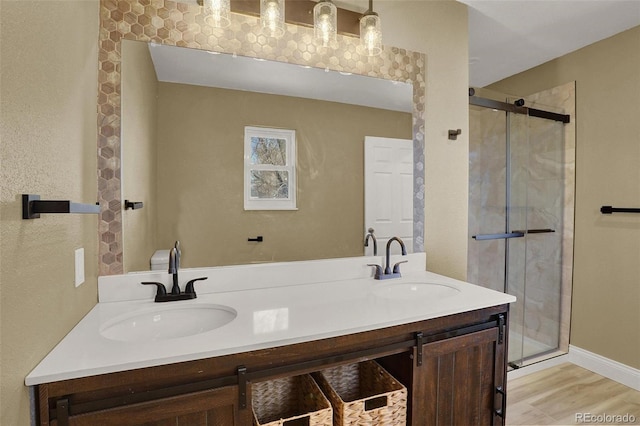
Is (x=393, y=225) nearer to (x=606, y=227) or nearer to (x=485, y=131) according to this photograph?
(x=485, y=131)

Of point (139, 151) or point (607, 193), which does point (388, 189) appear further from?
point (607, 193)

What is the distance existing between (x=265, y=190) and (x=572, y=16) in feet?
7.69

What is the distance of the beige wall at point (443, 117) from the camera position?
2.06 metres

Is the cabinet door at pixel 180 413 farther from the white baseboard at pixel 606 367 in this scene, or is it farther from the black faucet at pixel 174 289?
the white baseboard at pixel 606 367

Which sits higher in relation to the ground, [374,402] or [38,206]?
[38,206]

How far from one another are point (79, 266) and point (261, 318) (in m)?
0.65

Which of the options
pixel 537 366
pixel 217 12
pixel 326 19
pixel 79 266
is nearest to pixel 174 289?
pixel 79 266

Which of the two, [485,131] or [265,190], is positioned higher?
[485,131]

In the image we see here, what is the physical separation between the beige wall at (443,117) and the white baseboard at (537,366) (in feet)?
3.32

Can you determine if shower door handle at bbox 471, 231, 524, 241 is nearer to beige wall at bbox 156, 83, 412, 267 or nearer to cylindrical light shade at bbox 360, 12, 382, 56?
beige wall at bbox 156, 83, 412, 267

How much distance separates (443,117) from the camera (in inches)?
84.1

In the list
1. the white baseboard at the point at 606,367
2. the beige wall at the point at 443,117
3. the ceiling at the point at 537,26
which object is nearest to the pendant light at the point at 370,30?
the beige wall at the point at 443,117

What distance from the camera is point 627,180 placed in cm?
243

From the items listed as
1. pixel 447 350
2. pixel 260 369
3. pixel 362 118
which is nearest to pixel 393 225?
pixel 362 118
